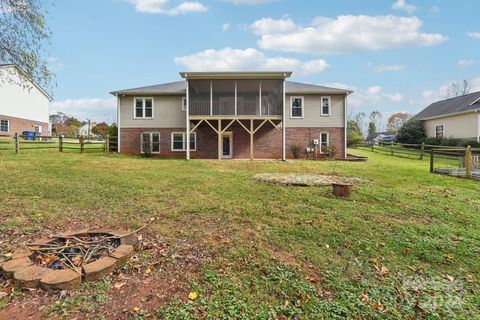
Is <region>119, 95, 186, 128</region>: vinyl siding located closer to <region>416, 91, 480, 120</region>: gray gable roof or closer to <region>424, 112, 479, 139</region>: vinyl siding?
<region>424, 112, 479, 139</region>: vinyl siding

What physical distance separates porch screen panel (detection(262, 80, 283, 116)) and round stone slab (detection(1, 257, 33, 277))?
48.9 ft

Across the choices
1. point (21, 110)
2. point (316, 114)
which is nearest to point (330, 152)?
point (316, 114)

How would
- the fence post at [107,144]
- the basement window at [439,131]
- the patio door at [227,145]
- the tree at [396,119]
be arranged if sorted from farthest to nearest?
the tree at [396,119]
the basement window at [439,131]
the patio door at [227,145]
the fence post at [107,144]

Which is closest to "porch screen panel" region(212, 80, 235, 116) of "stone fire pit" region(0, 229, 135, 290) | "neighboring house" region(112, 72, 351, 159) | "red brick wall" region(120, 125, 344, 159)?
"neighboring house" region(112, 72, 351, 159)

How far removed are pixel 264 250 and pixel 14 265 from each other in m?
3.03

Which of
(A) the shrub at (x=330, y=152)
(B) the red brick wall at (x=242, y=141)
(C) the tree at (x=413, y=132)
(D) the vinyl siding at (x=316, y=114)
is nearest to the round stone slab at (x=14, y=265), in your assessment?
(B) the red brick wall at (x=242, y=141)

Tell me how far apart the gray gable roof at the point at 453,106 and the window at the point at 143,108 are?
83.8 ft

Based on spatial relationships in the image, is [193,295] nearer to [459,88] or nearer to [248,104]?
[248,104]

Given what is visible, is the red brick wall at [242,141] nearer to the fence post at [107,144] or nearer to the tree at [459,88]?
the fence post at [107,144]

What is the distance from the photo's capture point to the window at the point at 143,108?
19.0 meters

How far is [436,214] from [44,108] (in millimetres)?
37426

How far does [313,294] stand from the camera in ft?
9.86

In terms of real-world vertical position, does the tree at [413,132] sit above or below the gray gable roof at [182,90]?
below

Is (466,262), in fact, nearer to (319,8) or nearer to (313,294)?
(313,294)
